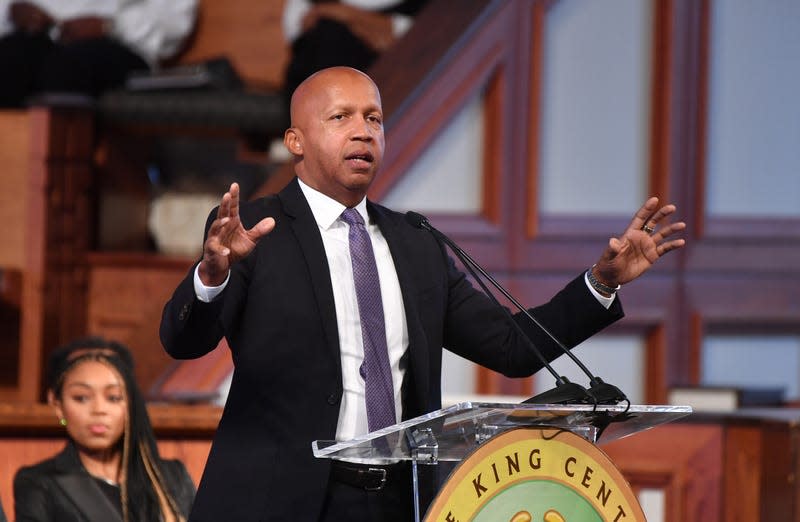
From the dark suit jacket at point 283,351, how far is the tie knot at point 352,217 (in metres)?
0.05

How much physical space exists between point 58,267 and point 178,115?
26.8 inches

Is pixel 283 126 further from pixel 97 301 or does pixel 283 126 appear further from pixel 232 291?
pixel 232 291

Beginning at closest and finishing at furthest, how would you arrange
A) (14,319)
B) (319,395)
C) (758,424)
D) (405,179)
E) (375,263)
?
(319,395) < (375,263) < (758,424) < (405,179) < (14,319)

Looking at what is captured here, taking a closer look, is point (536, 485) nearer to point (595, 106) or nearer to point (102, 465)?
point (102, 465)

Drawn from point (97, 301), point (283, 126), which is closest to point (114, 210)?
point (97, 301)

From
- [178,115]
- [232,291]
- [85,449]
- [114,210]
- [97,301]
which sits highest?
[178,115]

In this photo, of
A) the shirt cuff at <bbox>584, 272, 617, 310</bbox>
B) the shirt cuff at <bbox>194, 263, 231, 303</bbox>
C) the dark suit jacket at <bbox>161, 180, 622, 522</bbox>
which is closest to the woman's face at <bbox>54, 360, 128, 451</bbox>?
the dark suit jacket at <bbox>161, 180, 622, 522</bbox>

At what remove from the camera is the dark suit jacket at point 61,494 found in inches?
106

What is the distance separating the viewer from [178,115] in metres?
4.74

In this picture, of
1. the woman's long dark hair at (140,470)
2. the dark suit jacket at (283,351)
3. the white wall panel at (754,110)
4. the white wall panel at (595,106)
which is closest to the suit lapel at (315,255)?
the dark suit jacket at (283,351)

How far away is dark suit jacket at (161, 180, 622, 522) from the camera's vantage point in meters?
1.79

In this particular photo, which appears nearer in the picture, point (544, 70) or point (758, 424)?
point (758, 424)

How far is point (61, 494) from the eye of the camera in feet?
8.85

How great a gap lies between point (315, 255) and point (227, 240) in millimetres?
205
